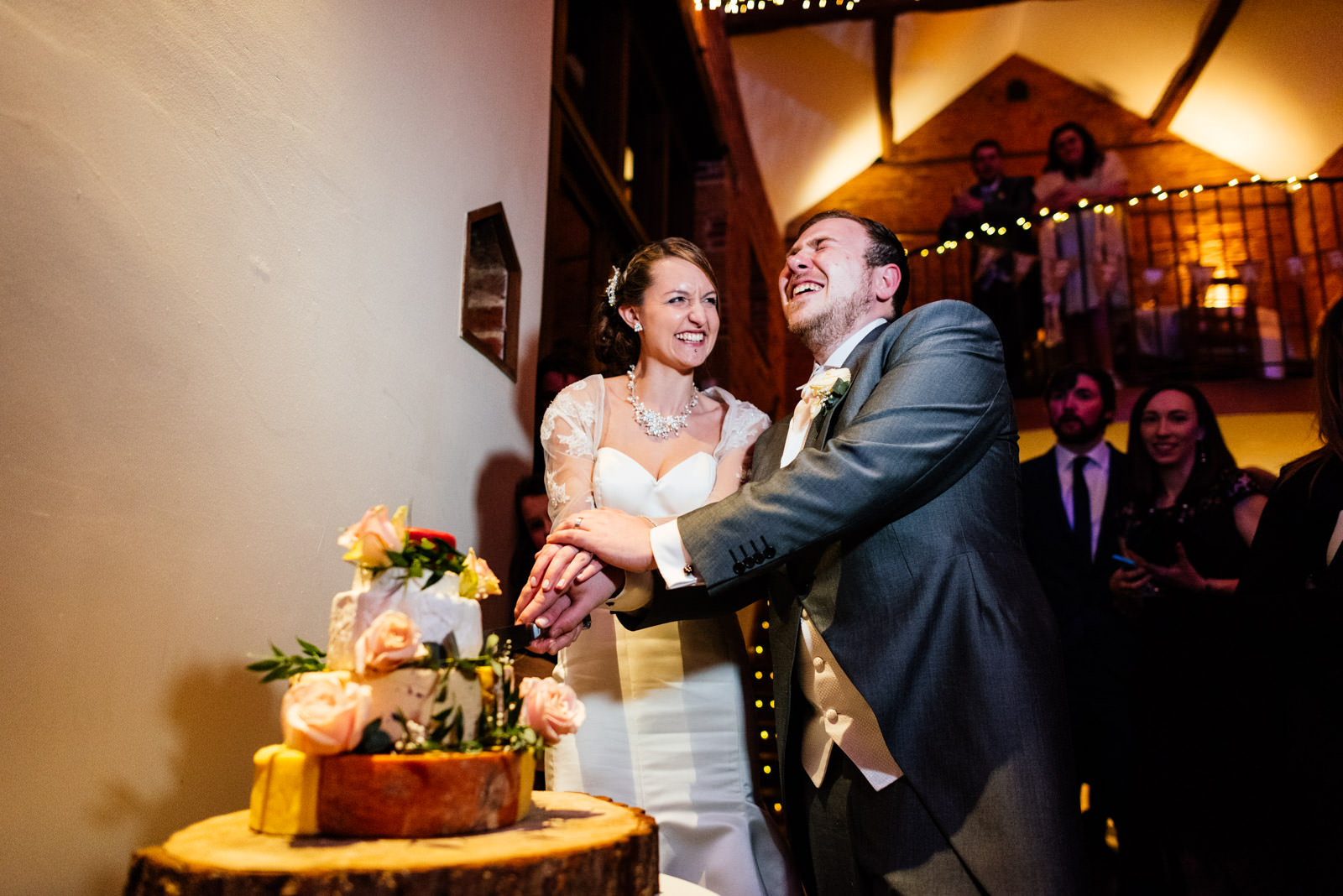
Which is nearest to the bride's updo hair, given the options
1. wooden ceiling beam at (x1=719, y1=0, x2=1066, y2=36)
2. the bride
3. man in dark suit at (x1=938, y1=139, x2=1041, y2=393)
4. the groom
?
the bride

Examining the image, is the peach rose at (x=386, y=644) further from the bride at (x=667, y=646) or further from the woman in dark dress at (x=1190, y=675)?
Answer: the woman in dark dress at (x=1190, y=675)

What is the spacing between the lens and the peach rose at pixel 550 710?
128 cm

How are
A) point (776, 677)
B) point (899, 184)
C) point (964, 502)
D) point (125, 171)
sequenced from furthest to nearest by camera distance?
1. point (899, 184)
2. point (776, 677)
3. point (964, 502)
4. point (125, 171)

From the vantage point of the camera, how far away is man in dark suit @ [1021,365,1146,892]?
11.4ft

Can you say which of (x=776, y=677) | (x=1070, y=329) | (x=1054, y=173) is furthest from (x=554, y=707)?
(x=1054, y=173)

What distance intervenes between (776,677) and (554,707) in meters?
0.72

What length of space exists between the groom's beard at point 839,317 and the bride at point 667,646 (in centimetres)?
45

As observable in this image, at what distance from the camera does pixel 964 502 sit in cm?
175

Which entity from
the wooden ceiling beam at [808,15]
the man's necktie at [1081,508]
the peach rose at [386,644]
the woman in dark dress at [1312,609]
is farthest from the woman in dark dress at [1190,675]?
the wooden ceiling beam at [808,15]

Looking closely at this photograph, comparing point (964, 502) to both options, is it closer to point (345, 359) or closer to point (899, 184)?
point (345, 359)

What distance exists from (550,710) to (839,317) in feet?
4.36

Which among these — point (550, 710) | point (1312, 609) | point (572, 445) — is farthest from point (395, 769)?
point (1312, 609)

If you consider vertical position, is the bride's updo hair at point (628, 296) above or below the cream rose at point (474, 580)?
above

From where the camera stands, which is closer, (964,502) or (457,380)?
(964,502)
